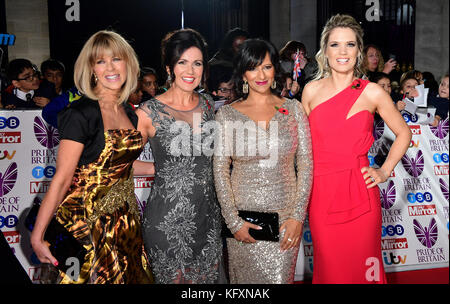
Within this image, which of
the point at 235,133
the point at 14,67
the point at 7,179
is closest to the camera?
the point at 235,133

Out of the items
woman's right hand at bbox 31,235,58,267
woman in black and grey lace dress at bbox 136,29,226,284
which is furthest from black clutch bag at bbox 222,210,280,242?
woman's right hand at bbox 31,235,58,267

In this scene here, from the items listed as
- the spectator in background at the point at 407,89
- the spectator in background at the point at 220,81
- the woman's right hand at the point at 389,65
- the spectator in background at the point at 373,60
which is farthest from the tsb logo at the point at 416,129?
the spectator in background at the point at 220,81

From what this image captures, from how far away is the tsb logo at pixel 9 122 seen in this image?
357 cm

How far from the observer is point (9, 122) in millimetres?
3590

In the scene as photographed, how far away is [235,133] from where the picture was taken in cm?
240

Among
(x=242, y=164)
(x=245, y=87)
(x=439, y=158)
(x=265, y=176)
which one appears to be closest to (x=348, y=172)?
(x=265, y=176)

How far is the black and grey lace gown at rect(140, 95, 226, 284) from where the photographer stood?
93.0 inches

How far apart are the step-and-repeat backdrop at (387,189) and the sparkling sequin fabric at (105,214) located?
1525 mm

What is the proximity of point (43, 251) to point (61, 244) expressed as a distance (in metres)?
0.09

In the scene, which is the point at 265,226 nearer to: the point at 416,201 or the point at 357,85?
the point at 357,85
